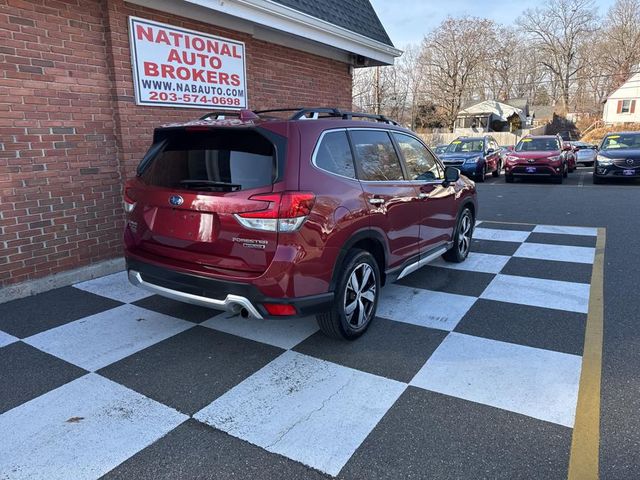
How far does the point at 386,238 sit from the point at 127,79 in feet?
12.0

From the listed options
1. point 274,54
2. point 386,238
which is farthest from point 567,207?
point 386,238

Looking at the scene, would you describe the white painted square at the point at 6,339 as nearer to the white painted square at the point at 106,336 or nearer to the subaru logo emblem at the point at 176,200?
the white painted square at the point at 106,336

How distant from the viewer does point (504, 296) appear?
4.70 m

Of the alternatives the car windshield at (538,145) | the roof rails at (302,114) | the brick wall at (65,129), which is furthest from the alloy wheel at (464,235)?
the car windshield at (538,145)

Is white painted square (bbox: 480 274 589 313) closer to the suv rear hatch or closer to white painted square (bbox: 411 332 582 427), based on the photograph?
white painted square (bbox: 411 332 582 427)

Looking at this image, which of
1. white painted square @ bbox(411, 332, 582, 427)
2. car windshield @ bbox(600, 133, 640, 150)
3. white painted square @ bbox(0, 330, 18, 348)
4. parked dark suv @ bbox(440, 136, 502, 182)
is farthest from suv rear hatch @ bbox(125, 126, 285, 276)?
car windshield @ bbox(600, 133, 640, 150)

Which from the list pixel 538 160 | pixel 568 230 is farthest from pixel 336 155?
pixel 538 160

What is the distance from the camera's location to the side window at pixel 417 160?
4492 mm

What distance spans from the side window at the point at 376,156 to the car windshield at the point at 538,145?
13546 mm

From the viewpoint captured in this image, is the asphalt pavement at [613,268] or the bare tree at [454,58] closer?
the asphalt pavement at [613,268]

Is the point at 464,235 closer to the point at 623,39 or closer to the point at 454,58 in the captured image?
the point at 454,58

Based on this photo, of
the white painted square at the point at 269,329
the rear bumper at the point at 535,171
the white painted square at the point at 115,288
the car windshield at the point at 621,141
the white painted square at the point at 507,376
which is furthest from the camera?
the car windshield at the point at 621,141

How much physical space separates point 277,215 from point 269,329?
138 cm

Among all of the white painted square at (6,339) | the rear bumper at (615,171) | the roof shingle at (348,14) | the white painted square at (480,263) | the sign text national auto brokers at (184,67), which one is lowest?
the white painted square at (480,263)
